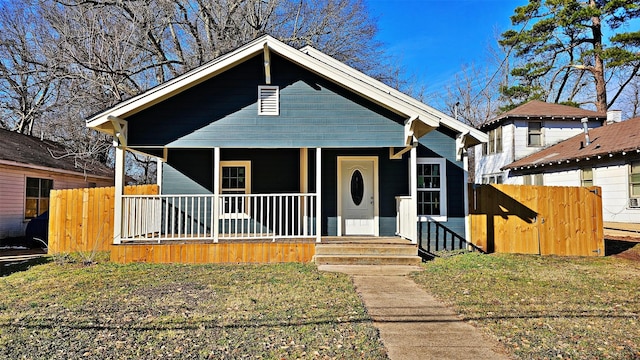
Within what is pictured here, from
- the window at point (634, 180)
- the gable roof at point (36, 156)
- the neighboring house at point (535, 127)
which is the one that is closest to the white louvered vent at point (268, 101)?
the gable roof at point (36, 156)

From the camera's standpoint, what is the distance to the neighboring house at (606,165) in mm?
12727

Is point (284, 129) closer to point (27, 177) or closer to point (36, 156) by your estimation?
point (27, 177)

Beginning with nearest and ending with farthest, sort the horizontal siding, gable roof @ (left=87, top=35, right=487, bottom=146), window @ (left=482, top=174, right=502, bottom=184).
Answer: gable roof @ (left=87, top=35, right=487, bottom=146) → the horizontal siding → window @ (left=482, top=174, right=502, bottom=184)

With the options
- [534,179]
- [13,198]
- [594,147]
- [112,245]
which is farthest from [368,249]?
[534,179]

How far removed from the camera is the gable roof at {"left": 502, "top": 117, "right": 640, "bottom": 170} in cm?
1314

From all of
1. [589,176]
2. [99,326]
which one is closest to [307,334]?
[99,326]

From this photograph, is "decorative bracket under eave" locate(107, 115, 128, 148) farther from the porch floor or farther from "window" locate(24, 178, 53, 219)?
"window" locate(24, 178, 53, 219)

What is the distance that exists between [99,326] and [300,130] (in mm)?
5639

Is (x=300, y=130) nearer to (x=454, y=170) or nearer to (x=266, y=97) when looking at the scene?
(x=266, y=97)

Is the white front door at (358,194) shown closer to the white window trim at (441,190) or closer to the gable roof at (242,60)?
the white window trim at (441,190)

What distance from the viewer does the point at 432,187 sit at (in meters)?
10.1

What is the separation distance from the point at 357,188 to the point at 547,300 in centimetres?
544

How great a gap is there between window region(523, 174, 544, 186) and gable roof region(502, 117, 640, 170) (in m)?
0.62

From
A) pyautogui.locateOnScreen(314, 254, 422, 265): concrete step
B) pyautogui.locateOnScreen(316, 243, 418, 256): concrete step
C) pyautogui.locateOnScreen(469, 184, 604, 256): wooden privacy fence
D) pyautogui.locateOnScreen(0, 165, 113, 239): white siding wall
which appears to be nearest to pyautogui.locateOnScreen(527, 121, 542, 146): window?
pyautogui.locateOnScreen(469, 184, 604, 256): wooden privacy fence
